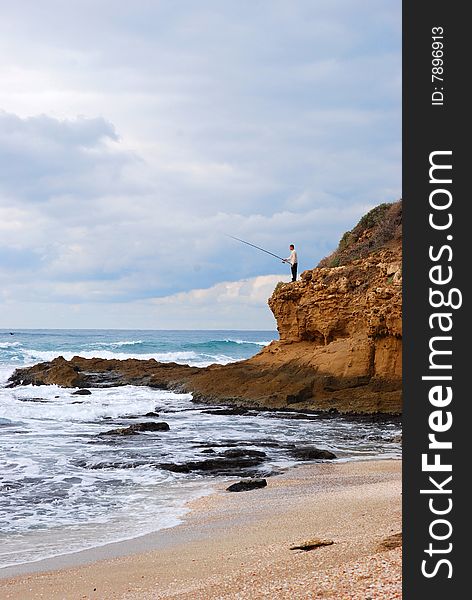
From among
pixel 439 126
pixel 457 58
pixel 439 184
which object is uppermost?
pixel 457 58

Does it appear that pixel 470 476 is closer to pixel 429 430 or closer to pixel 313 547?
pixel 429 430

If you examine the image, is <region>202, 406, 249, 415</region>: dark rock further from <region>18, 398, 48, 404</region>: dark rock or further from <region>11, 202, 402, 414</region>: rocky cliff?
<region>18, 398, 48, 404</region>: dark rock

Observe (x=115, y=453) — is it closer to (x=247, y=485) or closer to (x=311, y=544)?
(x=247, y=485)

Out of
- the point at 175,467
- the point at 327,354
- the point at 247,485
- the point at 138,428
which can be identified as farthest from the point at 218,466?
the point at 327,354

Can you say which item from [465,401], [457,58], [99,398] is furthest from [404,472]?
[99,398]

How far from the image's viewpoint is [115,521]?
7.84m

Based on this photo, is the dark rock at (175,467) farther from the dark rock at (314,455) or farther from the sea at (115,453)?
the dark rock at (314,455)

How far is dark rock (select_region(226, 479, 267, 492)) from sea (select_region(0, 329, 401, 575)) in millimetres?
336

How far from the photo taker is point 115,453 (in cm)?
1260

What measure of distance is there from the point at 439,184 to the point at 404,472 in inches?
44.4

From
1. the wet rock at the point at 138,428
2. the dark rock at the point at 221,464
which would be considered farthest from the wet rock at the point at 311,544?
the wet rock at the point at 138,428

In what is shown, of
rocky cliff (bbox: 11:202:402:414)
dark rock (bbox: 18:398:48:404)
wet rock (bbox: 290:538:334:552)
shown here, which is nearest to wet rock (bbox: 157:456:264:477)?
wet rock (bbox: 290:538:334:552)

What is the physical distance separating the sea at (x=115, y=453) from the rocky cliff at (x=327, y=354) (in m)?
1.05

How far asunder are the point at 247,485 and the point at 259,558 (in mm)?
4149
